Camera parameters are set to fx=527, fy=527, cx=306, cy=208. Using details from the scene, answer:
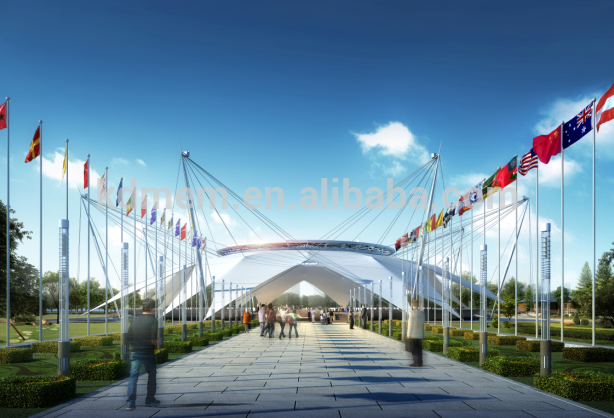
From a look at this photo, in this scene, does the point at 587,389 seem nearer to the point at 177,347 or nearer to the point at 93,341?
the point at 177,347

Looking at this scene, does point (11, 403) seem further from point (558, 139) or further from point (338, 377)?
point (558, 139)

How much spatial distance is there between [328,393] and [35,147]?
1732 centimetres

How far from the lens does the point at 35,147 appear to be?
21688 mm

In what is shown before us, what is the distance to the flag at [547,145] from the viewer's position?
710 inches

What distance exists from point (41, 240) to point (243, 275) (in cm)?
3580

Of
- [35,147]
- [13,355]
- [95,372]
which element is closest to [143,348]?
[95,372]

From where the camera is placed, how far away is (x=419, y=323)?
1412 cm

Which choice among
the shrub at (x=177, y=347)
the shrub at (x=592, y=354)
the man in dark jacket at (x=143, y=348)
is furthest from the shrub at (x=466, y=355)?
the man in dark jacket at (x=143, y=348)

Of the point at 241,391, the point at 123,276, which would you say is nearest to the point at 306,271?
the point at 123,276

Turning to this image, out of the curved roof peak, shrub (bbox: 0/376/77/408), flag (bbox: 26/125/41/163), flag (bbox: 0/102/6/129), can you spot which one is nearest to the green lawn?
shrub (bbox: 0/376/77/408)

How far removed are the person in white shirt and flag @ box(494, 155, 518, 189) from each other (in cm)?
998

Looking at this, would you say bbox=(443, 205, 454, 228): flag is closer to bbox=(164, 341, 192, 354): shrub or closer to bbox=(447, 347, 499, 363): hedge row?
bbox=(447, 347, 499, 363): hedge row

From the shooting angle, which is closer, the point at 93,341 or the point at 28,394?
the point at 28,394

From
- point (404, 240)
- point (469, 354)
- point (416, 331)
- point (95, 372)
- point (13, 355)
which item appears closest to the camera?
point (95, 372)
